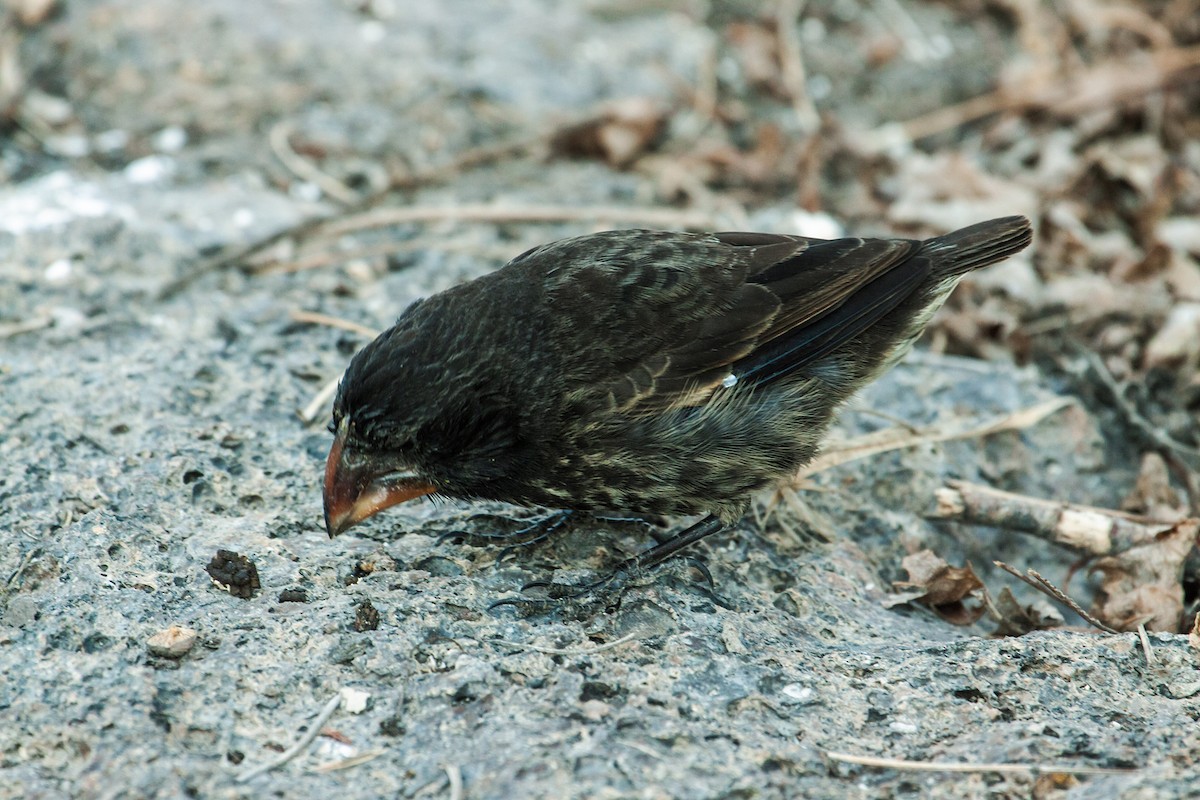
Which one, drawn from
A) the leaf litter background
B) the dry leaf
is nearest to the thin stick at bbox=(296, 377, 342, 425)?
the leaf litter background

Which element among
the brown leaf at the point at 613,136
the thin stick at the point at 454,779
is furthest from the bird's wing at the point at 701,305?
the brown leaf at the point at 613,136

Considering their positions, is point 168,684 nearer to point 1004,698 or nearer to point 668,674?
point 668,674

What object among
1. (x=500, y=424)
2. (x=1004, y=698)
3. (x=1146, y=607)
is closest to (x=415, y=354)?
(x=500, y=424)

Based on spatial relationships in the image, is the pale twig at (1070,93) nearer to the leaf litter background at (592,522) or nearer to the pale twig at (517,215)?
the leaf litter background at (592,522)

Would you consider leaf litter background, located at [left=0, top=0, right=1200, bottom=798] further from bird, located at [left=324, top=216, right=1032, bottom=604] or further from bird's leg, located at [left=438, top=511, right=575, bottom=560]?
bird, located at [left=324, top=216, right=1032, bottom=604]

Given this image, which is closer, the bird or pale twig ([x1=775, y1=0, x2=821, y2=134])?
the bird

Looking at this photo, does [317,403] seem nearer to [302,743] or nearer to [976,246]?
[302,743]

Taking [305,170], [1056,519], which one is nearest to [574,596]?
[1056,519]
